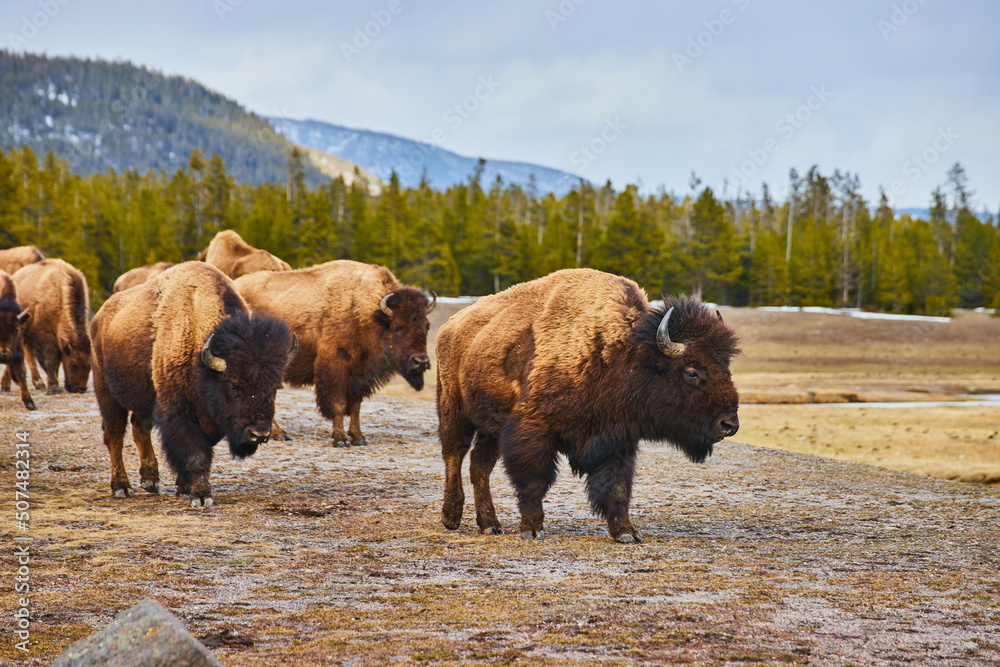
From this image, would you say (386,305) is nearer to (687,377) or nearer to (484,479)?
(484,479)

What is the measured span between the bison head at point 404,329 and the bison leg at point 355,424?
89 centimetres

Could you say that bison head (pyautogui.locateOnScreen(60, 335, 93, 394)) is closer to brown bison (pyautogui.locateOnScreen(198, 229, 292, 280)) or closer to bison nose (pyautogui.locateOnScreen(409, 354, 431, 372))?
brown bison (pyautogui.locateOnScreen(198, 229, 292, 280))

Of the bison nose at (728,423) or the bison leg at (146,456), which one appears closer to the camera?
the bison nose at (728,423)

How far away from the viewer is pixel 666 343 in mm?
7340

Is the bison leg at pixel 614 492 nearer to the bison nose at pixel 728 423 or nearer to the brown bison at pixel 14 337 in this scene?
the bison nose at pixel 728 423

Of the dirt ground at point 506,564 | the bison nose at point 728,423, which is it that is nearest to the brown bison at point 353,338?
the dirt ground at point 506,564

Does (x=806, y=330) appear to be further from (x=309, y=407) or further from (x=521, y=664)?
(x=521, y=664)

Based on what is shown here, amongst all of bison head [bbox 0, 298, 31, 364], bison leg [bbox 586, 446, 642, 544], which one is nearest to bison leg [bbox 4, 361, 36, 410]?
bison head [bbox 0, 298, 31, 364]

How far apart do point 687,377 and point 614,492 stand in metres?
1.18

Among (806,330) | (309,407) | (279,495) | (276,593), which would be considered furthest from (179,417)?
(806,330)

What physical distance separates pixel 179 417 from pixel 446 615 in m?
4.77

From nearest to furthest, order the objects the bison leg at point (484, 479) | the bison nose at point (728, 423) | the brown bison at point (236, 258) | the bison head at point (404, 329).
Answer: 1. the bison nose at point (728, 423)
2. the bison leg at point (484, 479)
3. the bison head at point (404, 329)
4. the brown bison at point (236, 258)

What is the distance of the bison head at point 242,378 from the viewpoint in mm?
8492

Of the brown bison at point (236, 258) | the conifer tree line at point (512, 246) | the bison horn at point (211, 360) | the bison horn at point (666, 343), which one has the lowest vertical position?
the bison horn at point (211, 360)
